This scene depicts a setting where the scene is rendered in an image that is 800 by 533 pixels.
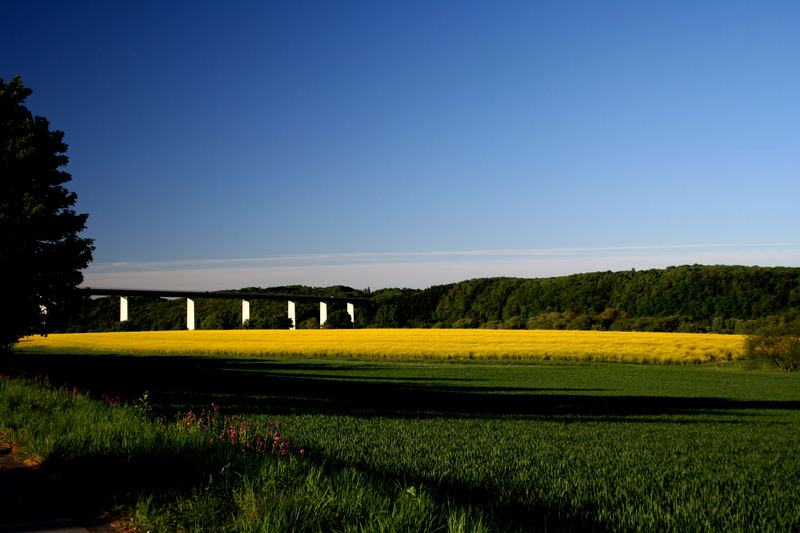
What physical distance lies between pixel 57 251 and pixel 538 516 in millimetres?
23530

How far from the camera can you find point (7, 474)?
6676 mm

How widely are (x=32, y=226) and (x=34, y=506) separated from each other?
20421 millimetres

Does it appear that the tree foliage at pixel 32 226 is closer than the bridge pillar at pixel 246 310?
Yes

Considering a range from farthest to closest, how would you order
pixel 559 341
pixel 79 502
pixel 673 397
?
pixel 559 341, pixel 673 397, pixel 79 502

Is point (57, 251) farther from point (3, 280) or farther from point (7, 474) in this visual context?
point (7, 474)

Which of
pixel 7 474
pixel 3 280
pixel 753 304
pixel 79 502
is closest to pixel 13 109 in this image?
pixel 3 280

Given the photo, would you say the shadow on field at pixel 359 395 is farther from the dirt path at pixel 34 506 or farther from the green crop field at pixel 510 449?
the dirt path at pixel 34 506

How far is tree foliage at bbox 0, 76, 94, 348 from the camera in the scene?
21.6 m

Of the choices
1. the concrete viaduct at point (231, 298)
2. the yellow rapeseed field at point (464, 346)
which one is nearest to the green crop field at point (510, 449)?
the yellow rapeseed field at point (464, 346)

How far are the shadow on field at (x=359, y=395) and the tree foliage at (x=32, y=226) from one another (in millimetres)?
2521

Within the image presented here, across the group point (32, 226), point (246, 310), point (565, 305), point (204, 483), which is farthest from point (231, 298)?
point (204, 483)

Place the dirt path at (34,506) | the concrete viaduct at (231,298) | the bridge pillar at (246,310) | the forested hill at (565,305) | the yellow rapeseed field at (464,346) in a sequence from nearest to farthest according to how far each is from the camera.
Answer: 1. the dirt path at (34,506)
2. the yellow rapeseed field at (464,346)
3. the forested hill at (565,305)
4. the concrete viaduct at (231,298)
5. the bridge pillar at (246,310)

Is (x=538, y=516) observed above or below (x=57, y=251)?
below

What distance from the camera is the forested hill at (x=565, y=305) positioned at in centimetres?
7244
